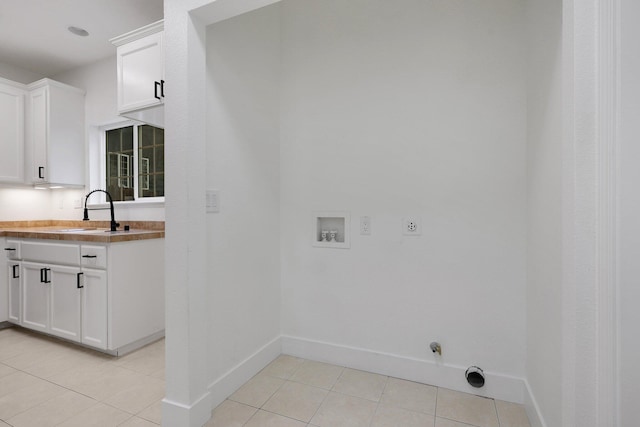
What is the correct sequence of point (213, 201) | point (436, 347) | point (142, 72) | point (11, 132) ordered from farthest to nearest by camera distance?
point (11, 132) → point (142, 72) → point (436, 347) → point (213, 201)

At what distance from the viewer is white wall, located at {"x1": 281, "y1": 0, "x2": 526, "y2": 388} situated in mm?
1713

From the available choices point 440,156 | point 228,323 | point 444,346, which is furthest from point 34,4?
point 444,346

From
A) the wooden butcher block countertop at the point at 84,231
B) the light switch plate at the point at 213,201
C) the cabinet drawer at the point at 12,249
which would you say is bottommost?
the cabinet drawer at the point at 12,249

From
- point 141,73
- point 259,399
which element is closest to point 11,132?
point 141,73

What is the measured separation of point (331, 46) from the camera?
6.94ft

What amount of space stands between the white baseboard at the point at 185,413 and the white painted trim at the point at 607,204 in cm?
157

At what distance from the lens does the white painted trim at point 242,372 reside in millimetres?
1706

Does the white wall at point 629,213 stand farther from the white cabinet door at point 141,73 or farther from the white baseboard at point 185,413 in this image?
the white cabinet door at point 141,73

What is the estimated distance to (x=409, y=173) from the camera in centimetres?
192

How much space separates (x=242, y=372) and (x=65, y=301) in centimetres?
163

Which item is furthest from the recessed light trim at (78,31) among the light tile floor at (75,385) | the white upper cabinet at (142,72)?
the light tile floor at (75,385)

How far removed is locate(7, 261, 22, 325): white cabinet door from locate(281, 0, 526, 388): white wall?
2440 mm

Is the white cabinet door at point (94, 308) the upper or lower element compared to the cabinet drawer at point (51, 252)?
lower

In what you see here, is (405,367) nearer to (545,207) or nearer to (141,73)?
(545,207)
